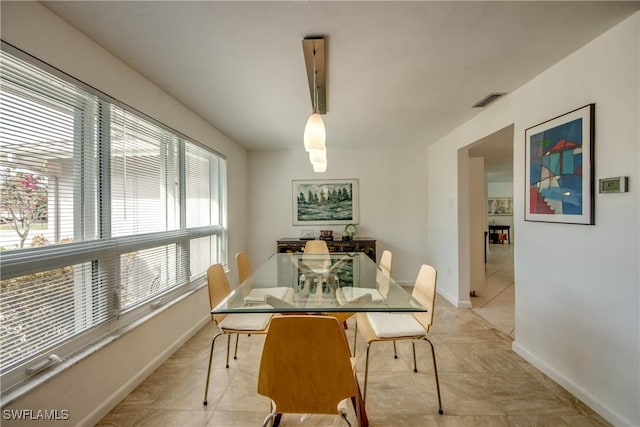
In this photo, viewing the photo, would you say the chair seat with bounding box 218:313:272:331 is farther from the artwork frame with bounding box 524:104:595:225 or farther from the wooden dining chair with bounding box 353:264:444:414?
the artwork frame with bounding box 524:104:595:225

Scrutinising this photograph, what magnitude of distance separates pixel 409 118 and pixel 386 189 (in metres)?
1.60

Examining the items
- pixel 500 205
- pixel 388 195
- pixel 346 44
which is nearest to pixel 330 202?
pixel 388 195

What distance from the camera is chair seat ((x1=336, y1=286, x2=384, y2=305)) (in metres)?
1.55

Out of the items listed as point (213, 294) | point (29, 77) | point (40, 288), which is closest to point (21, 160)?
point (29, 77)

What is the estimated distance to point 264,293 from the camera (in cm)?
167

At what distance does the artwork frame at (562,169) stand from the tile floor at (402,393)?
47.8 inches

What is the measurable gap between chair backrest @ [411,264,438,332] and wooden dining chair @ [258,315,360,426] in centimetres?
84

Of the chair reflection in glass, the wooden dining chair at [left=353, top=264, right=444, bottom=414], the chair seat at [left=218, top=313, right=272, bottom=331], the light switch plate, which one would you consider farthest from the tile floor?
the light switch plate

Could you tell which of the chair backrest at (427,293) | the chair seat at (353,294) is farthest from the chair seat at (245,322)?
the chair backrest at (427,293)

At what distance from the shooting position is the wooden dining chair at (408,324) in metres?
1.63

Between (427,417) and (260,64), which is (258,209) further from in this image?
(427,417)

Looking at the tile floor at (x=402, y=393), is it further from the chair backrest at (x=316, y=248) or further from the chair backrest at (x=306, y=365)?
the chair backrest at (x=316, y=248)

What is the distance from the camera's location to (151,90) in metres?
2.07

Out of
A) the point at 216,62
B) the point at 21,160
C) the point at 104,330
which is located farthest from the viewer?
the point at 216,62
